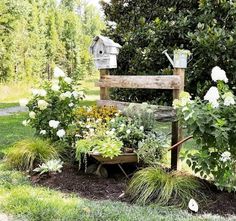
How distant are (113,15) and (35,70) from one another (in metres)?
10.6

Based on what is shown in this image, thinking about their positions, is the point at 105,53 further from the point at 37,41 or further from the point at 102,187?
the point at 37,41

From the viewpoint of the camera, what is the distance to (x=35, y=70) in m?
17.3

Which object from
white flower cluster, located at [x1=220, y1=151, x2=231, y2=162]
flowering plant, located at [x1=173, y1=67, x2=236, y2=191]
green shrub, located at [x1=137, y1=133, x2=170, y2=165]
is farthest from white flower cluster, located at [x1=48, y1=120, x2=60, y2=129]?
white flower cluster, located at [x1=220, y1=151, x2=231, y2=162]

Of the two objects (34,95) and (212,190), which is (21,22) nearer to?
(34,95)

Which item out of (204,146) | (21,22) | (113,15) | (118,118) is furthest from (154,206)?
(21,22)

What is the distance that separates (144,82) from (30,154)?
1600 millimetres

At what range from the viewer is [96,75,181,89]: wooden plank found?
13.5 ft

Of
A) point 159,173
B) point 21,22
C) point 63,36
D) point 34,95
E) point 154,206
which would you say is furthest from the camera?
point 63,36

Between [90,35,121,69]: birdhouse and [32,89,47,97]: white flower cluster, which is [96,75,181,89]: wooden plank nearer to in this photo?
[90,35,121,69]: birdhouse

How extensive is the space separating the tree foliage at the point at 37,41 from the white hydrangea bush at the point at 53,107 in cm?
673

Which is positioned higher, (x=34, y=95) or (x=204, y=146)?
(x=34, y=95)

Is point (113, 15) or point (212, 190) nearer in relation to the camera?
point (212, 190)

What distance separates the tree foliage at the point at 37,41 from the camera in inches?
590

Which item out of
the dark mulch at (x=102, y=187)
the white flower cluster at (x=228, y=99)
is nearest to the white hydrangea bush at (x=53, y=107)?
the dark mulch at (x=102, y=187)
